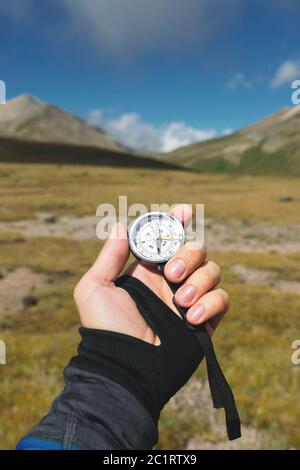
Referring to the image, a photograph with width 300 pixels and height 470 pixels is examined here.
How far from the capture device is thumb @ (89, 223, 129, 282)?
12.9ft

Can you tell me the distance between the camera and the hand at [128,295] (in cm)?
366

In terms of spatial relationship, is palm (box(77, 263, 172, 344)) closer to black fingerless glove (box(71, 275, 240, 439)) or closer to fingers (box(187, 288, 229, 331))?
black fingerless glove (box(71, 275, 240, 439))

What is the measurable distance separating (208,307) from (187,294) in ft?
0.70

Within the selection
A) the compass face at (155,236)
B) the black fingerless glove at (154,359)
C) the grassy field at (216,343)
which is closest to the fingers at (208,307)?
the black fingerless glove at (154,359)

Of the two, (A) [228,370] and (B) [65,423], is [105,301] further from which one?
(A) [228,370]

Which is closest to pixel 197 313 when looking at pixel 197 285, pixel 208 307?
pixel 208 307

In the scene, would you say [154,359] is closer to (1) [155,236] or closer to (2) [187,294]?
(2) [187,294]

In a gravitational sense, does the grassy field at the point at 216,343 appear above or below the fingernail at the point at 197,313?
below

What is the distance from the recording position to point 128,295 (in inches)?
162

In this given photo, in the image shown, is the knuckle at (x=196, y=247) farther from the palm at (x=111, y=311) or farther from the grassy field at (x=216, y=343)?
the grassy field at (x=216, y=343)
